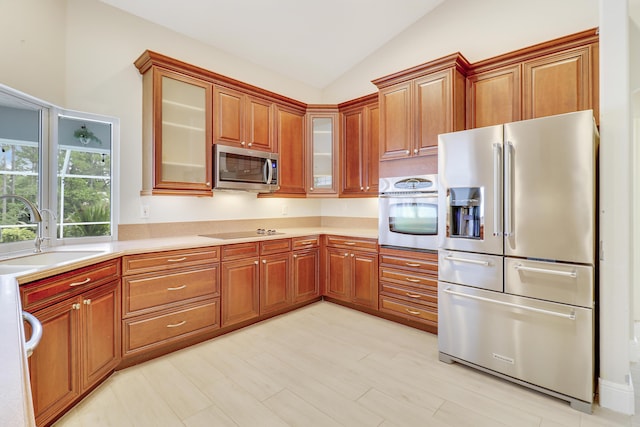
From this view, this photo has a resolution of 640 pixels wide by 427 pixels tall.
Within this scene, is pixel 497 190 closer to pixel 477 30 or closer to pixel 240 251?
pixel 477 30

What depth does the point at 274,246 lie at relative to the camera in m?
3.37

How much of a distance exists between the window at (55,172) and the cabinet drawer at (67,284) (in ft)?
1.84

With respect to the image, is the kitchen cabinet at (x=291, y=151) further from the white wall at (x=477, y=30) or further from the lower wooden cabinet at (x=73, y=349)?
the lower wooden cabinet at (x=73, y=349)

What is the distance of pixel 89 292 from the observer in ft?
6.64

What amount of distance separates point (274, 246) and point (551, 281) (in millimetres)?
2416

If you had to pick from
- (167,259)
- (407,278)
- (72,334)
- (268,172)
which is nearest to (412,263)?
(407,278)

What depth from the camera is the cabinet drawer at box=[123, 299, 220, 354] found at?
93.8 inches

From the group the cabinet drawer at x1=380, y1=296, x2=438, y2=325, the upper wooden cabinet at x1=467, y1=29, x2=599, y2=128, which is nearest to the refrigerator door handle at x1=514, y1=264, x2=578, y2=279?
the cabinet drawer at x1=380, y1=296, x2=438, y2=325

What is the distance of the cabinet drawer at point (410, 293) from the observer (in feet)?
9.57

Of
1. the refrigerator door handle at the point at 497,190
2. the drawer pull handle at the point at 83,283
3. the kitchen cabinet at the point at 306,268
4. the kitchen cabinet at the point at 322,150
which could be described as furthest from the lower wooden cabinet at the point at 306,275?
the refrigerator door handle at the point at 497,190

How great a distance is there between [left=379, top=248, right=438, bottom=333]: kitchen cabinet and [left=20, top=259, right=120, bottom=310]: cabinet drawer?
243cm

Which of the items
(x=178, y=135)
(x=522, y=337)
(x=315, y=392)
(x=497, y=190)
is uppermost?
(x=178, y=135)

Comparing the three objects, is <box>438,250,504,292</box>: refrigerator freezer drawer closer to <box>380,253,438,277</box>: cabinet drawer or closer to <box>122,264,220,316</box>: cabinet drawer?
<box>380,253,438,277</box>: cabinet drawer

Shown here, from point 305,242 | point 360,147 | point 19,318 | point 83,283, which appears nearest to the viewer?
point 19,318
